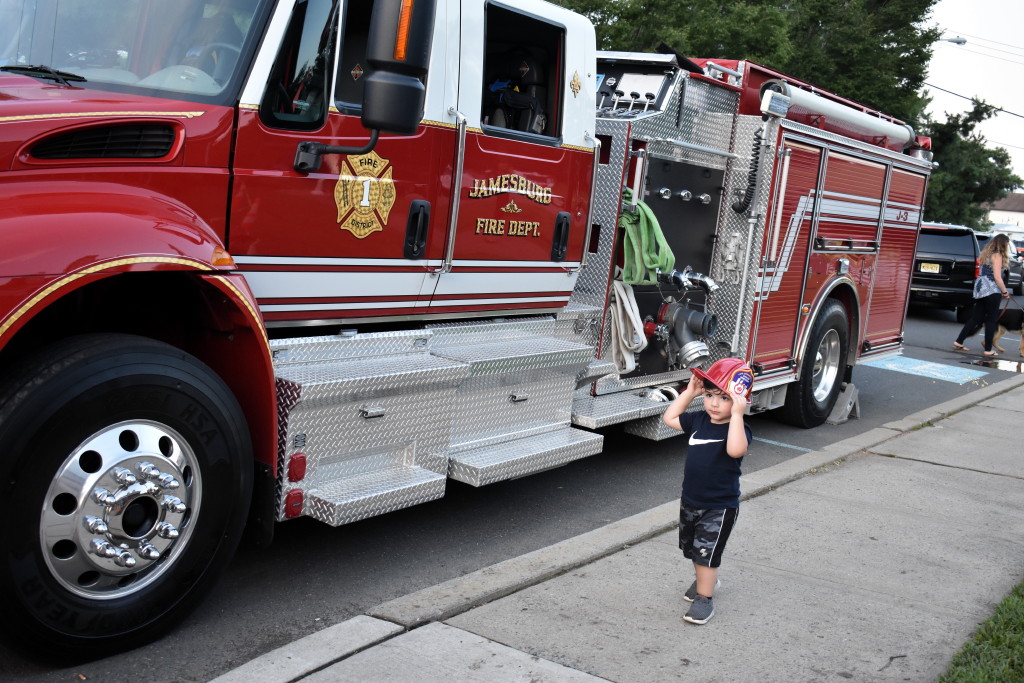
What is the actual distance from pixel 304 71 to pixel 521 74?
1.55m

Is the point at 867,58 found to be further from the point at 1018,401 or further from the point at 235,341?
the point at 235,341

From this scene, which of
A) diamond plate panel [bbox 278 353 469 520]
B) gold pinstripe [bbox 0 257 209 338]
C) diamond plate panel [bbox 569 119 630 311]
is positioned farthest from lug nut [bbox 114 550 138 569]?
diamond plate panel [bbox 569 119 630 311]

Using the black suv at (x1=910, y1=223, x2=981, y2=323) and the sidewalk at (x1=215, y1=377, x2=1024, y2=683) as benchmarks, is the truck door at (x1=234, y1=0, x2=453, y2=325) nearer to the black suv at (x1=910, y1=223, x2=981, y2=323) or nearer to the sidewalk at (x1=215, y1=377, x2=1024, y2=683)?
the sidewalk at (x1=215, y1=377, x2=1024, y2=683)

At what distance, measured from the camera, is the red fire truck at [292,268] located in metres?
3.24

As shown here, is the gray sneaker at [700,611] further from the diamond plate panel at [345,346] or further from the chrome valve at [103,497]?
the chrome valve at [103,497]

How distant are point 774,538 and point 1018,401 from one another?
→ 21.3ft

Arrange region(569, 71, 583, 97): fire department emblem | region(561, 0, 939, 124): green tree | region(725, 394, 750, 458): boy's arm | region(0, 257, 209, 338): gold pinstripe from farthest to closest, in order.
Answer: region(561, 0, 939, 124): green tree
region(569, 71, 583, 97): fire department emblem
region(725, 394, 750, 458): boy's arm
region(0, 257, 209, 338): gold pinstripe

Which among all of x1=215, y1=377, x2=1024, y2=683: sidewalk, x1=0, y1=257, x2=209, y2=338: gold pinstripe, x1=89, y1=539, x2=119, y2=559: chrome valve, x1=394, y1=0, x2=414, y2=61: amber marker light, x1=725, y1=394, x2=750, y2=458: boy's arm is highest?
x1=394, y1=0, x2=414, y2=61: amber marker light

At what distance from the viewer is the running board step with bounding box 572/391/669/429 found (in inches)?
228

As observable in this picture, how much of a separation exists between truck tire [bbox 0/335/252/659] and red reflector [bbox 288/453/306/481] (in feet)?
0.94

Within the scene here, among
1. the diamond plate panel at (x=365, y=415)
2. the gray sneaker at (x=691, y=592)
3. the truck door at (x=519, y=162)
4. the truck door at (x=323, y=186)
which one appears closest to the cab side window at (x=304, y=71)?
the truck door at (x=323, y=186)

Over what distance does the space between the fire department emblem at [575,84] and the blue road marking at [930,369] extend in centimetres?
784

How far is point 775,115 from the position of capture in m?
6.87

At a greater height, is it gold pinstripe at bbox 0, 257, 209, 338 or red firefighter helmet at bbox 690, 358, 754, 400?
gold pinstripe at bbox 0, 257, 209, 338
